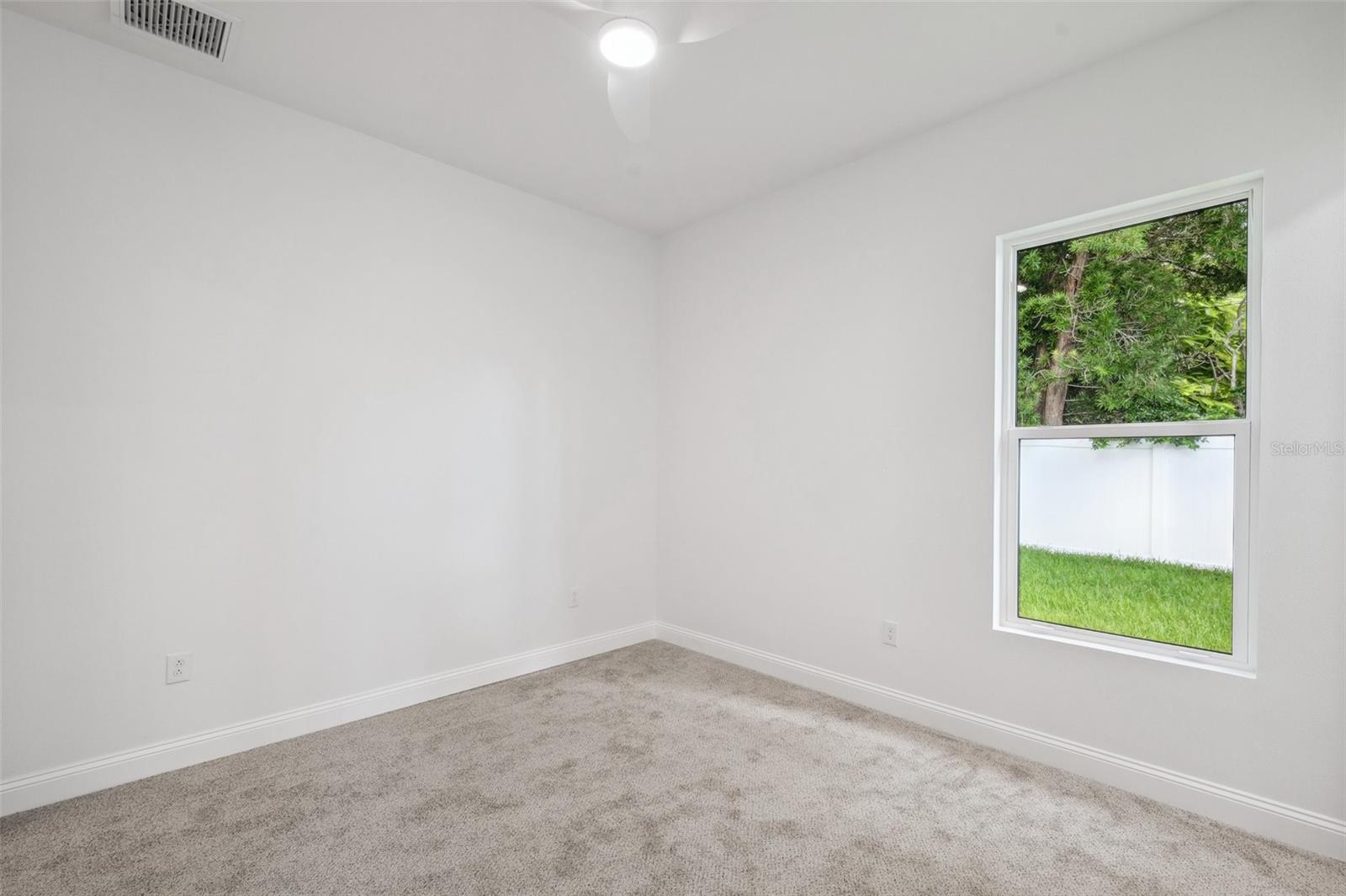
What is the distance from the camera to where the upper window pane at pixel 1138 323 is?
2.19 m

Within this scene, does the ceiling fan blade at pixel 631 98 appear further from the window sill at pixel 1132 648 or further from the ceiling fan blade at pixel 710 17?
the window sill at pixel 1132 648

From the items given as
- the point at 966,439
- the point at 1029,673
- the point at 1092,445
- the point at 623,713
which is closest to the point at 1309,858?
the point at 1029,673

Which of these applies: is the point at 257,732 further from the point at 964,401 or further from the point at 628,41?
the point at 964,401

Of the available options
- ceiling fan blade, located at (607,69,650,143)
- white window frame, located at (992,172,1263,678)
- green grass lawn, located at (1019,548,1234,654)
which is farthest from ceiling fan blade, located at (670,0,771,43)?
green grass lawn, located at (1019,548,1234,654)

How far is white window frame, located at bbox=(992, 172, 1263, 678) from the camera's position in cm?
211

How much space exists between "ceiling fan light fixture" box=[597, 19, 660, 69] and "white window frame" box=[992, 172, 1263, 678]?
167cm

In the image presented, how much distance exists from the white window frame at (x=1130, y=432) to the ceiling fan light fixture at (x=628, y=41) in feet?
5.48

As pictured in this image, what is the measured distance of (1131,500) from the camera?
7.92 ft

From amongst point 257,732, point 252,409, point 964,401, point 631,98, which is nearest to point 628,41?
point 631,98

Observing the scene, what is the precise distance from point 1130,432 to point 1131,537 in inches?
15.8

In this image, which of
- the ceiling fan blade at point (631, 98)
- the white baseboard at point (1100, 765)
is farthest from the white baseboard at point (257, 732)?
the ceiling fan blade at point (631, 98)

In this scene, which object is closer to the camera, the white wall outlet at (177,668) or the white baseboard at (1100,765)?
the white baseboard at (1100,765)

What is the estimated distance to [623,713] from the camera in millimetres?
2945

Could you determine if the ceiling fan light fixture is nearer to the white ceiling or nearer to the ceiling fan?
the ceiling fan
